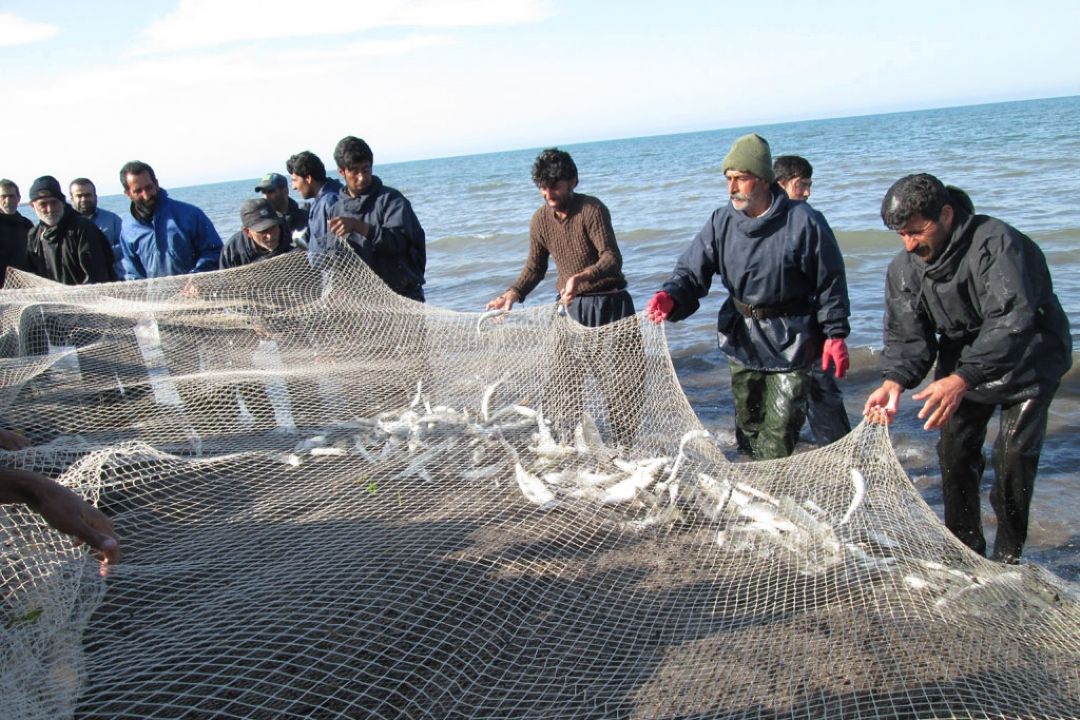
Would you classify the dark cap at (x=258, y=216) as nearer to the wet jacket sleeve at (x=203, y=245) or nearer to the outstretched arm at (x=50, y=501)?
the wet jacket sleeve at (x=203, y=245)

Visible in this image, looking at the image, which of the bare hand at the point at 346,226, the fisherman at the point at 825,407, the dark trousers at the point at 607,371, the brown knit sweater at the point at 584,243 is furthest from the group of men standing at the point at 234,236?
the fisherman at the point at 825,407

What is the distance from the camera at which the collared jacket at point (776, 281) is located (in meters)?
4.47

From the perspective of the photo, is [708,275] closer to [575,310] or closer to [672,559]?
[575,310]

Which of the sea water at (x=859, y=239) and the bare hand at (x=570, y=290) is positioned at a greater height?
the bare hand at (x=570, y=290)

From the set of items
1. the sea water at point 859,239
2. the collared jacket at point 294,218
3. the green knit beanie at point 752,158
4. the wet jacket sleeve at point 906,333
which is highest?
the green knit beanie at point 752,158

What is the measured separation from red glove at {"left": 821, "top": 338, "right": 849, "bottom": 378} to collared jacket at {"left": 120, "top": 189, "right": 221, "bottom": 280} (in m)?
4.77

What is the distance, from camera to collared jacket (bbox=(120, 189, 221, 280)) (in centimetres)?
668

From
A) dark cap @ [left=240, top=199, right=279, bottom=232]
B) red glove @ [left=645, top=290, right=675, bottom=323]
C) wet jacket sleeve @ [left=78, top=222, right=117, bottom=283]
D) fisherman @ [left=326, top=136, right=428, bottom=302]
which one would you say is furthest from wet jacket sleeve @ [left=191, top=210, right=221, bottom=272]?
red glove @ [left=645, top=290, right=675, bottom=323]

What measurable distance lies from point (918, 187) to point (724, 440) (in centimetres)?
386

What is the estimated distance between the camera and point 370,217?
606 cm

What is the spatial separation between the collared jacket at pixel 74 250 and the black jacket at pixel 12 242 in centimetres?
16

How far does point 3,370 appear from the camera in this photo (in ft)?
16.6

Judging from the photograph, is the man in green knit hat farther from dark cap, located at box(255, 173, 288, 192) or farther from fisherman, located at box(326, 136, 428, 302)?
dark cap, located at box(255, 173, 288, 192)

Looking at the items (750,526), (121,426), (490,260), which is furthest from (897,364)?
(490,260)
